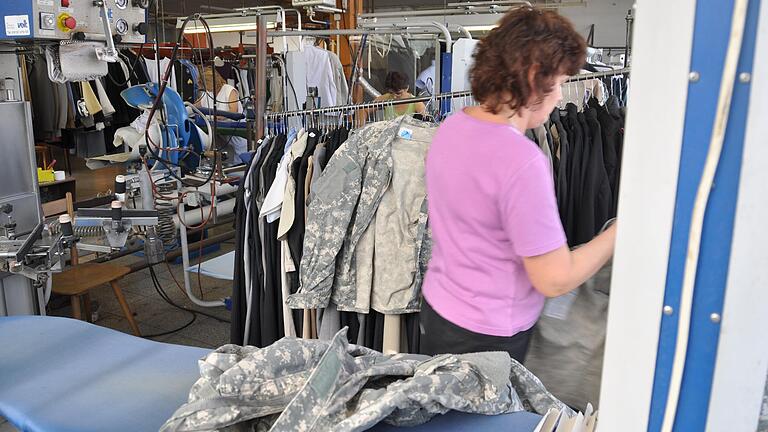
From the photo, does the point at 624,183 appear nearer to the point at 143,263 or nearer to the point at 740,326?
the point at 740,326

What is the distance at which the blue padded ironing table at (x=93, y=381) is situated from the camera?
1.12 metres

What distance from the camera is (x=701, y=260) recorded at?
1.77 feet

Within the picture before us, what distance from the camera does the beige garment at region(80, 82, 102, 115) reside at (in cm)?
591

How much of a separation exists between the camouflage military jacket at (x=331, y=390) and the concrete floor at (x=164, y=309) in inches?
103

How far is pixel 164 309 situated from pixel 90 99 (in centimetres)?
286

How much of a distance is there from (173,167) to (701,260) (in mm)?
3319

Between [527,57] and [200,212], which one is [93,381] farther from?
[200,212]

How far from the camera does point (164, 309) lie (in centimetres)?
409

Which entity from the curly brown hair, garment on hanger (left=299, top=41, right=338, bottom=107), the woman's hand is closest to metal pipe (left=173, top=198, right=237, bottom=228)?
garment on hanger (left=299, top=41, right=338, bottom=107)

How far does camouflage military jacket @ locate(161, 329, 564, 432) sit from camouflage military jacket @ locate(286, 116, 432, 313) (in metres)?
1.01

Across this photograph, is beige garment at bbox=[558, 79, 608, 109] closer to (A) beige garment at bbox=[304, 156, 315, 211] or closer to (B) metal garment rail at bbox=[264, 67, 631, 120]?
(B) metal garment rail at bbox=[264, 67, 631, 120]

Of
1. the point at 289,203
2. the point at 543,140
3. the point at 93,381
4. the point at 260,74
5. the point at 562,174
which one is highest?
the point at 260,74

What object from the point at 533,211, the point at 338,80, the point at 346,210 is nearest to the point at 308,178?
the point at 346,210

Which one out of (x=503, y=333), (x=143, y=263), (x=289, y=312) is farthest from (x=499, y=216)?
(x=143, y=263)
